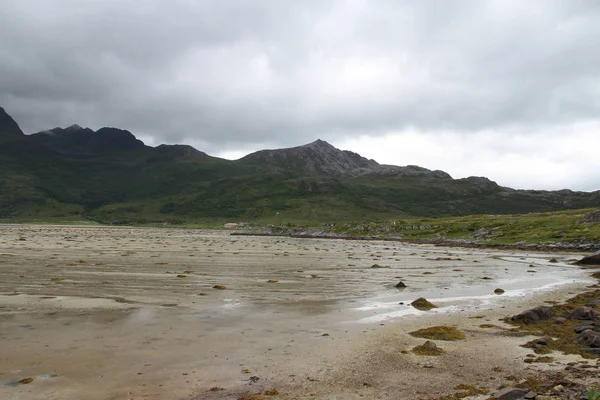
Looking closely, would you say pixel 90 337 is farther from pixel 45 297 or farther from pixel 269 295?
pixel 269 295

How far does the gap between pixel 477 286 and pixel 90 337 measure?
22629mm

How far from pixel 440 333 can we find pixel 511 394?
213 inches

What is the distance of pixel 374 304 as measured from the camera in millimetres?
18953

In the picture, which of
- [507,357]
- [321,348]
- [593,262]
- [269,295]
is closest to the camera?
[507,357]

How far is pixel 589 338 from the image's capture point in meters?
11.9

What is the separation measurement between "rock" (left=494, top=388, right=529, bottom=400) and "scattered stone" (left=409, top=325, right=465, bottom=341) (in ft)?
16.0

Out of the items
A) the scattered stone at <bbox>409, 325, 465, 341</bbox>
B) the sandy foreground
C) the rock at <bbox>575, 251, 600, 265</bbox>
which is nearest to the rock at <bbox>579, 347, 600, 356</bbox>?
the sandy foreground

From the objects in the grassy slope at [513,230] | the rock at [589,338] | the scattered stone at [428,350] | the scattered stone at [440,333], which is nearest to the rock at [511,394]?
the scattered stone at [428,350]

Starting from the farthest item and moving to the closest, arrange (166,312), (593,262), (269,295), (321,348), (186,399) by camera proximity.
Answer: (593,262), (269,295), (166,312), (321,348), (186,399)

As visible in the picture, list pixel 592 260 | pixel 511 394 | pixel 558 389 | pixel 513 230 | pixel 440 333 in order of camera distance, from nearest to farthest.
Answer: pixel 511 394 → pixel 558 389 → pixel 440 333 → pixel 592 260 → pixel 513 230

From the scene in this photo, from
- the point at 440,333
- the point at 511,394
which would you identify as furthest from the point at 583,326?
the point at 511,394

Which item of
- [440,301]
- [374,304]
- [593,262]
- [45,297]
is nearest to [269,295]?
[374,304]

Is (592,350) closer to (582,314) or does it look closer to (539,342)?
(539,342)

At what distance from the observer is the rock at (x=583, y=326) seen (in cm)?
1342
